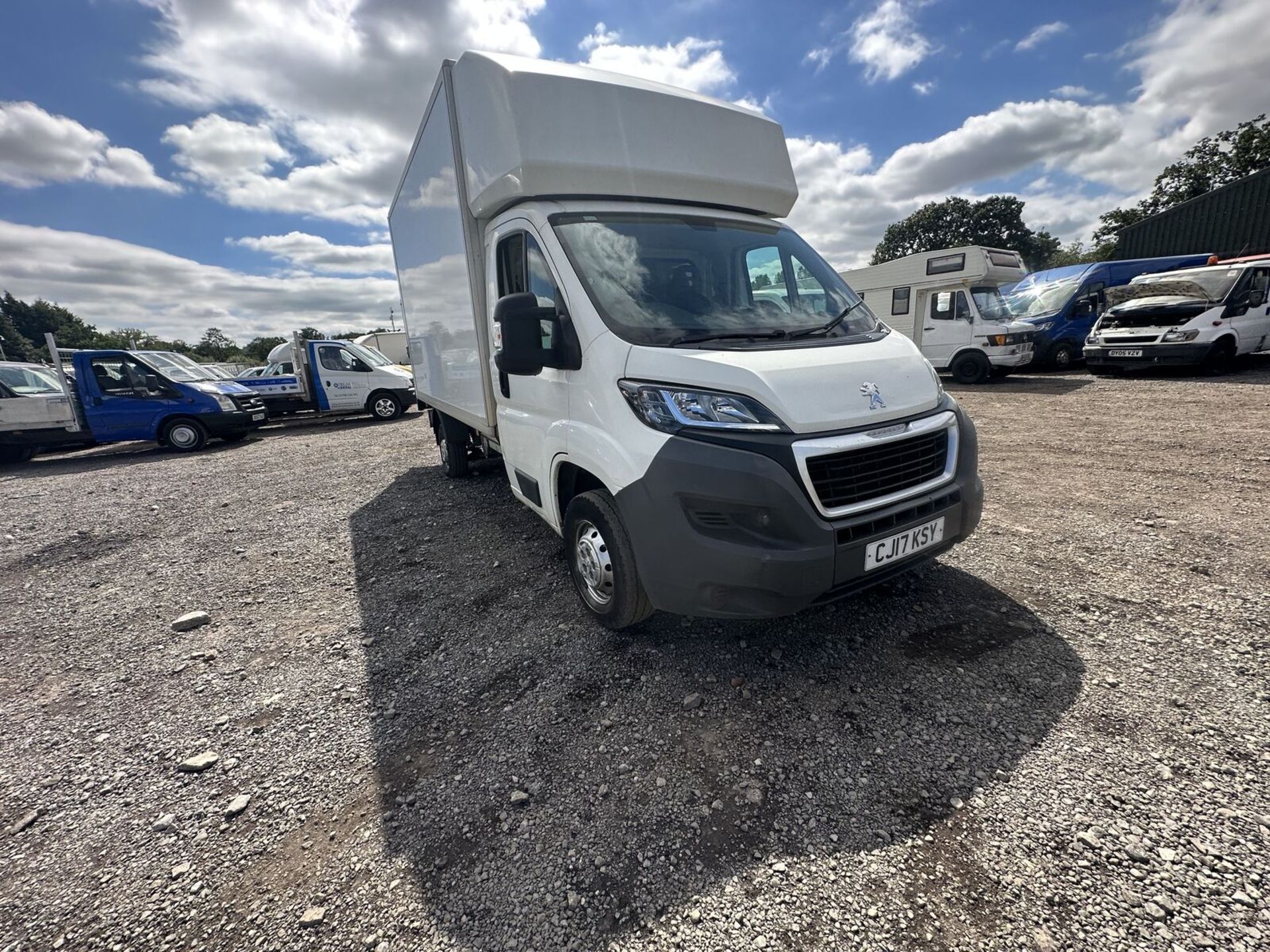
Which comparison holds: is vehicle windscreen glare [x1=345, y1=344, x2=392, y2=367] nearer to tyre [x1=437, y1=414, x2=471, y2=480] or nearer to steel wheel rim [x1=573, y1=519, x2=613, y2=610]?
tyre [x1=437, y1=414, x2=471, y2=480]

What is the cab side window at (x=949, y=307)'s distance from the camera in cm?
1189

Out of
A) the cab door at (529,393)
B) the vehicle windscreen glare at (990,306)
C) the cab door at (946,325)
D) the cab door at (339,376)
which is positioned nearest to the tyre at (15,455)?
the cab door at (339,376)

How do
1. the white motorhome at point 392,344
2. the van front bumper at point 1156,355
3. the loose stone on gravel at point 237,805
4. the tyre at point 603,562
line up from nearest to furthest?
1. the loose stone on gravel at point 237,805
2. the tyre at point 603,562
3. the van front bumper at point 1156,355
4. the white motorhome at point 392,344

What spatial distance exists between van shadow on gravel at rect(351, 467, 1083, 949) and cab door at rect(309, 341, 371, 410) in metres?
10.8

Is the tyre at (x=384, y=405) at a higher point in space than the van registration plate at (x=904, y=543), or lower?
higher

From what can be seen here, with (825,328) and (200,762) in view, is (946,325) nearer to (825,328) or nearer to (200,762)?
(825,328)

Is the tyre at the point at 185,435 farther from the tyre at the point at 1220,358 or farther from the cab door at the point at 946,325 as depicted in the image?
the tyre at the point at 1220,358

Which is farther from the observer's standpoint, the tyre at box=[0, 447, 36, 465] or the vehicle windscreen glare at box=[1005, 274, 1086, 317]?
the vehicle windscreen glare at box=[1005, 274, 1086, 317]

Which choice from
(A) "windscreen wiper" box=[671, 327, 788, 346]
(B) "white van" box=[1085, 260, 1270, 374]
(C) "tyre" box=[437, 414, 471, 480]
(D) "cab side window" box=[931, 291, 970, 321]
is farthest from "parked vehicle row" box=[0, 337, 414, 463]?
(B) "white van" box=[1085, 260, 1270, 374]

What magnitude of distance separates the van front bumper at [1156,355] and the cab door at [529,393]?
12.8m

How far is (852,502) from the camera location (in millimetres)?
2273

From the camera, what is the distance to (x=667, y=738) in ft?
7.23

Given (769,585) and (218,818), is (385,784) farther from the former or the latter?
(769,585)

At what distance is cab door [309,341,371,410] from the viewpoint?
40.4ft
